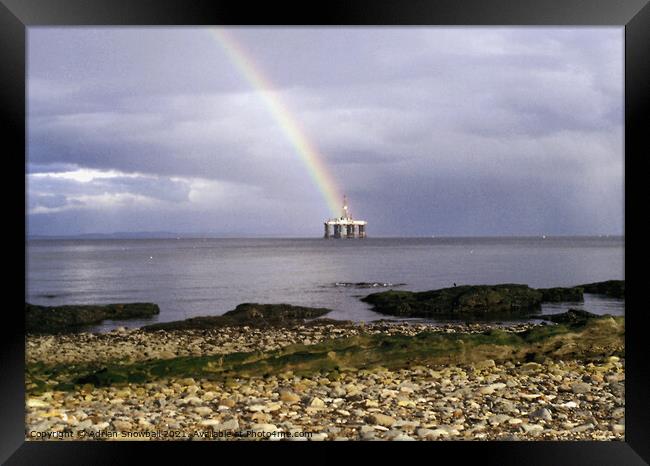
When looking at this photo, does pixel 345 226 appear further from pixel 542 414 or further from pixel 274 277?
pixel 542 414

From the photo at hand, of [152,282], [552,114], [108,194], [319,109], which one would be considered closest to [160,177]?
[108,194]

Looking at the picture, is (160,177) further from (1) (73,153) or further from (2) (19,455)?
(2) (19,455)

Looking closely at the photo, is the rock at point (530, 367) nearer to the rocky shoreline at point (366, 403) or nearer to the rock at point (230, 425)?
the rocky shoreline at point (366, 403)

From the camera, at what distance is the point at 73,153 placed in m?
34.1

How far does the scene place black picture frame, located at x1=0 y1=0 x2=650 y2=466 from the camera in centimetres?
295

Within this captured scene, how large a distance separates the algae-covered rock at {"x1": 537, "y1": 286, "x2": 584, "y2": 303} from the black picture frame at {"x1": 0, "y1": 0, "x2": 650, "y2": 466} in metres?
11.1

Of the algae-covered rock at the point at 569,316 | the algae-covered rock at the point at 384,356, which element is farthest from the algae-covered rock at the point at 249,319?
the algae-covered rock at the point at 569,316

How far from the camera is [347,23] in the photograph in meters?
3.06

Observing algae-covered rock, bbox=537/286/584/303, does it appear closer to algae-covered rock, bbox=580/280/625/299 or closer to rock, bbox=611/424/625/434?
algae-covered rock, bbox=580/280/625/299

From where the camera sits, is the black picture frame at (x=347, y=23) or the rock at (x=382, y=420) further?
the rock at (x=382, y=420)

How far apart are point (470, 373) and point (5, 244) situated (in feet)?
12.3

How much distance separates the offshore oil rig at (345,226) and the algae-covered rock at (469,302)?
23789 millimetres

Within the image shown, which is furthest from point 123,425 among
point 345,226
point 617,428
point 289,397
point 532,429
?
point 345,226

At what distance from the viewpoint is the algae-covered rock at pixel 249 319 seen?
34.5ft
